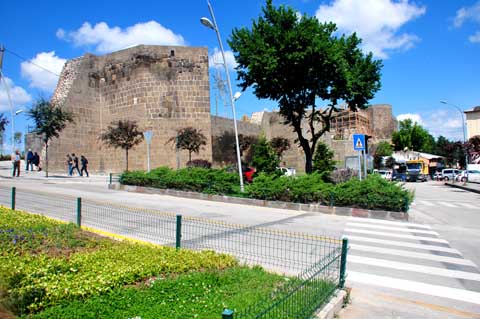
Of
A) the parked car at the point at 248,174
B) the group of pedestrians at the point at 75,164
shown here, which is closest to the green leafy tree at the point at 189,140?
the group of pedestrians at the point at 75,164

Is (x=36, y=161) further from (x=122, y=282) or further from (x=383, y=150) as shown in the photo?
(x=383, y=150)

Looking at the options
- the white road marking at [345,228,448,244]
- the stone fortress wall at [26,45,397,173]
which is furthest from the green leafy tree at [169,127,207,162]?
the white road marking at [345,228,448,244]

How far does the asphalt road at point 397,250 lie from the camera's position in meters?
5.48

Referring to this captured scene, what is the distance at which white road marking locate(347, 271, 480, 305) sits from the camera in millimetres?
5823

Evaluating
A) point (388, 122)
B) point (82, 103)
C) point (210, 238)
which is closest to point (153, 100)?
point (82, 103)

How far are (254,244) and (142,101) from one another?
2659 centimetres

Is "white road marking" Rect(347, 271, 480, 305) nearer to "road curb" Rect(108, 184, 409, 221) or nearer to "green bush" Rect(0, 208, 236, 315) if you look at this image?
"green bush" Rect(0, 208, 236, 315)

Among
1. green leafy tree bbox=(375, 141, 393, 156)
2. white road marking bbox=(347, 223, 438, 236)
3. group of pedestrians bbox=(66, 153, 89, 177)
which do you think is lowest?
white road marking bbox=(347, 223, 438, 236)

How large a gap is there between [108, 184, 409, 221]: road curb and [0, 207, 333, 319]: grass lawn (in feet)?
28.4

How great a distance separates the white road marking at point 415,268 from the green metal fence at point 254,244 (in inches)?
24.4

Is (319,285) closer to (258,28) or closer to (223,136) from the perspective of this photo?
(258,28)

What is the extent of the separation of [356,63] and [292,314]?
20.1 metres

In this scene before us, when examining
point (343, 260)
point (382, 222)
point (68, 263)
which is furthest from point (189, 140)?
point (343, 260)

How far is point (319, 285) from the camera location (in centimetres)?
492
